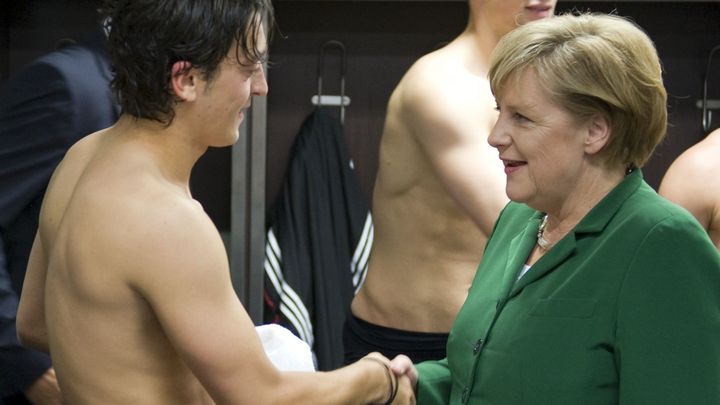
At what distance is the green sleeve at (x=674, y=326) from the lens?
144cm

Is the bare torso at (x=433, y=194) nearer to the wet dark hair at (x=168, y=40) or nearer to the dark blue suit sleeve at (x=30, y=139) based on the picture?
the dark blue suit sleeve at (x=30, y=139)

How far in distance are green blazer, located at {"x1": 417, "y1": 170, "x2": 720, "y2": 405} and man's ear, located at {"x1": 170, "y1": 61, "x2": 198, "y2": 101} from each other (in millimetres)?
534

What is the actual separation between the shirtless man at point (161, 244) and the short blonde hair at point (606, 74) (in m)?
0.39

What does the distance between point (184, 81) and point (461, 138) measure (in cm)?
95

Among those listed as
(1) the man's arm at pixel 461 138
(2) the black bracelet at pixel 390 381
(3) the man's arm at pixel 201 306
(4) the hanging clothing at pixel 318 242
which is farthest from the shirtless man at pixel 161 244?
(4) the hanging clothing at pixel 318 242

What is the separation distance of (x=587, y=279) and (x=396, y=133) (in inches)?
43.6

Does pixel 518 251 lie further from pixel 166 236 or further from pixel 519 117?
pixel 166 236

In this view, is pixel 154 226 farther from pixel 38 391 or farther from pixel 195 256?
pixel 38 391

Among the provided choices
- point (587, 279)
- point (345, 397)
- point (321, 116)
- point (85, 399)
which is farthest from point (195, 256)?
point (321, 116)

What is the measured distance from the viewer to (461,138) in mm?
2420

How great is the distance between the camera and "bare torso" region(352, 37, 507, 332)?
94.8 inches

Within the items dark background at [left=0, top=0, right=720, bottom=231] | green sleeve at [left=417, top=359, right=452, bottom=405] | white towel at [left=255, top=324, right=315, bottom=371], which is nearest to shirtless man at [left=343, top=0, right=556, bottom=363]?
green sleeve at [left=417, top=359, right=452, bottom=405]

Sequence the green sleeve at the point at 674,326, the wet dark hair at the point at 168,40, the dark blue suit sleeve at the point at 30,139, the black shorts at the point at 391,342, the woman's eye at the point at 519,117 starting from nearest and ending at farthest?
1. the green sleeve at the point at 674,326
2. the wet dark hair at the point at 168,40
3. the woman's eye at the point at 519,117
4. the dark blue suit sleeve at the point at 30,139
5. the black shorts at the point at 391,342

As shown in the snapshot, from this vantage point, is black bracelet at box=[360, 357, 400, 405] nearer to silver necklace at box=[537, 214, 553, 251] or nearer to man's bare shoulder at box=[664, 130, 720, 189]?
silver necklace at box=[537, 214, 553, 251]
